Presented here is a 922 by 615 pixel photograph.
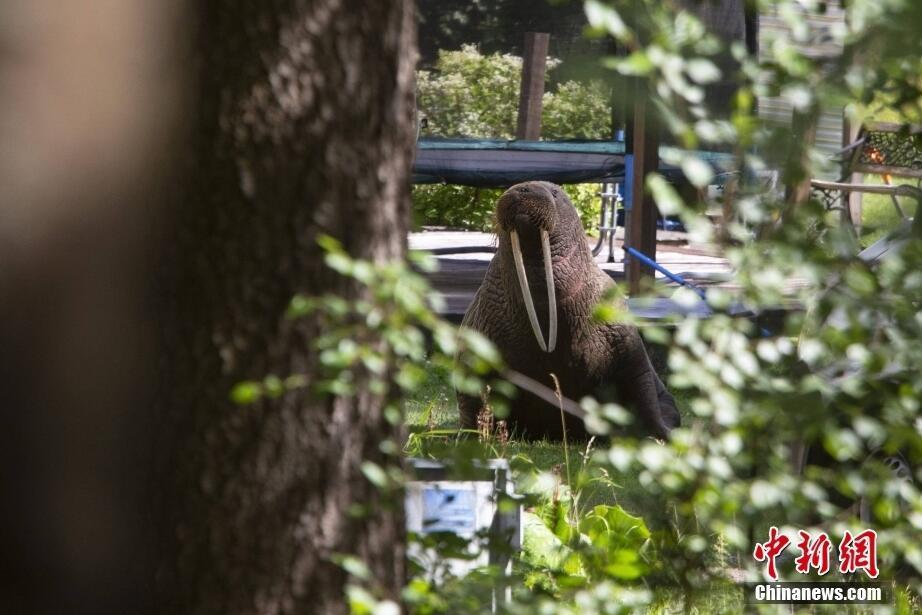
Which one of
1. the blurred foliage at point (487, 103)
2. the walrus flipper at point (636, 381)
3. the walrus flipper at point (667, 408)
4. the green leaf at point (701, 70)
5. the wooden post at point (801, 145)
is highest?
the green leaf at point (701, 70)

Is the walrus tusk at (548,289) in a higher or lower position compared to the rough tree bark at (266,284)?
lower

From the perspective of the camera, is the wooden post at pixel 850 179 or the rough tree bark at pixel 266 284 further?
the wooden post at pixel 850 179

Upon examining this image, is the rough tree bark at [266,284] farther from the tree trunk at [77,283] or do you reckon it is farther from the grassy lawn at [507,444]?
the grassy lawn at [507,444]

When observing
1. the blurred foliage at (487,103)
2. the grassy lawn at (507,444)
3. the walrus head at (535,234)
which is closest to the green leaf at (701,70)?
the grassy lawn at (507,444)

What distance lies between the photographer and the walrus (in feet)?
20.7

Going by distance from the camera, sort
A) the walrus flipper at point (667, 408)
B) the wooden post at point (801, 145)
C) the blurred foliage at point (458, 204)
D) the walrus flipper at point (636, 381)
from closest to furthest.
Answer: the wooden post at point (801, 145), the walrus flipper at point (636, 381), the walrus flipper at point (667, 408), the blurred foliage at point (458, 204)

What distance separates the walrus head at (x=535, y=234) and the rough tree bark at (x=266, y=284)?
14.6 ft

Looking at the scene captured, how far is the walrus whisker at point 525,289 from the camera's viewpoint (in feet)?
20.6

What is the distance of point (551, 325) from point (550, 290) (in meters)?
0.18

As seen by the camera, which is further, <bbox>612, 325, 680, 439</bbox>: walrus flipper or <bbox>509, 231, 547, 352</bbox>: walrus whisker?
<bbox>612, 325, 680, 439</bbox>: walrus flipper

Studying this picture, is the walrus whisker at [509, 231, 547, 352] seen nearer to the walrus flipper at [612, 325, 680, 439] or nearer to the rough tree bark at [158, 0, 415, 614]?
the walrus flipper at [612, 325, 680, 439]

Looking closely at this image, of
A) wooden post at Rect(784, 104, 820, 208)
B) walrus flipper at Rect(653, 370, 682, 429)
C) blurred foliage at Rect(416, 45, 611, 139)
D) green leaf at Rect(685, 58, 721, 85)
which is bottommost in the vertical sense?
walrus flipper at Rect(653, 370, 682, 429)

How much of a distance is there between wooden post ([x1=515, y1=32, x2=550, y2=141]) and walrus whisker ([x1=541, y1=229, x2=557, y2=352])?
519cm

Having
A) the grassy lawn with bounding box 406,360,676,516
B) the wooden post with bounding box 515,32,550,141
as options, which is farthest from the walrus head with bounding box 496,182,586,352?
the wooden post with bounding box 515,32,550,141
